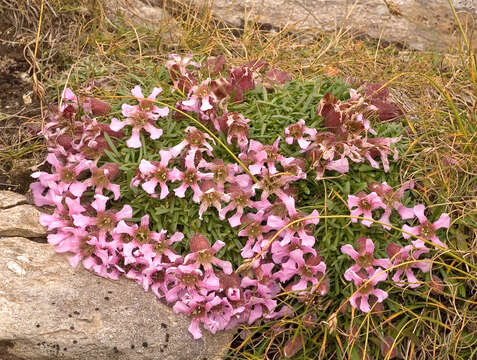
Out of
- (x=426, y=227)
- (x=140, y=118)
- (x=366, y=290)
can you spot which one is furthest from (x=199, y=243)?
(x=426, y=227)

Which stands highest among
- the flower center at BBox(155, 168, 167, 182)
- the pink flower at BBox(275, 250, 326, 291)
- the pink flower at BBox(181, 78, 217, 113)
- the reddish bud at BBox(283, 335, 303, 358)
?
the pink flower at BBox(181, 78, 217, 113)

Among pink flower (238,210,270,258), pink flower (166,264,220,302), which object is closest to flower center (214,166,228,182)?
pink flower (238,210,270,258)

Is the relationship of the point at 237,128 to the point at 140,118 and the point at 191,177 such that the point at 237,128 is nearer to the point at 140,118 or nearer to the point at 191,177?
the point at 191,177

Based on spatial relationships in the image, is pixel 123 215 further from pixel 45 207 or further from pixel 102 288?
pixel 45 207

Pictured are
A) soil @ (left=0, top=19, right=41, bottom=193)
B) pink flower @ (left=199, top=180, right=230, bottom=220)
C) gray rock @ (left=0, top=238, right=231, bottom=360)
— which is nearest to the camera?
gray rock @ (left=0, top=238, right=231, bottom=360)

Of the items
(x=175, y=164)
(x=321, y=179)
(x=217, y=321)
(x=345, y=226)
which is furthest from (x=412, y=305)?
(x=175, y=164)

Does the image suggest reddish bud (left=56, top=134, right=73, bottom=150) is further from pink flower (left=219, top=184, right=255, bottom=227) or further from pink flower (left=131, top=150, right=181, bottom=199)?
pink flower (left=219, top=184, right=255, bottom=227)

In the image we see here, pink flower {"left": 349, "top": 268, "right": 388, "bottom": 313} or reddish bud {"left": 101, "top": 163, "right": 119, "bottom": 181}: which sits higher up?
reddish bud {"left": 101, "top": 163, "right": 119, "bottom": 181}

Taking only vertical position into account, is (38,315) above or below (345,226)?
below
